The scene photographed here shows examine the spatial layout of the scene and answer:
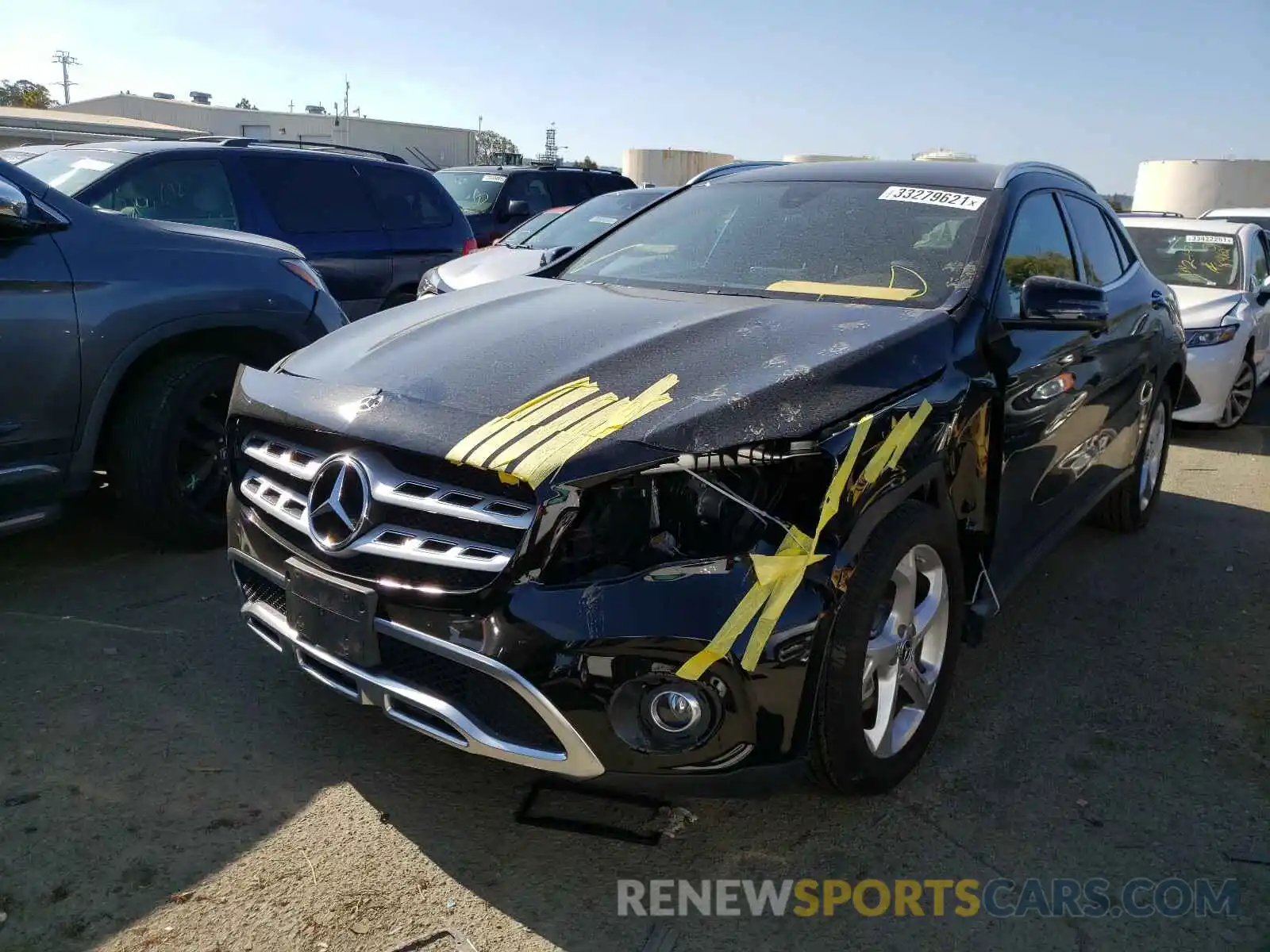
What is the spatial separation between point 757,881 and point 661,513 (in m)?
0.95

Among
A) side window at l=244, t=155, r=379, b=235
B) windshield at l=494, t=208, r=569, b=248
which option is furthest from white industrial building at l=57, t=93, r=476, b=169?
side window at l=244, t=155, r=379, b=235

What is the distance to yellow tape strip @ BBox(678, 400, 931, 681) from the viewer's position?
2.14 metres

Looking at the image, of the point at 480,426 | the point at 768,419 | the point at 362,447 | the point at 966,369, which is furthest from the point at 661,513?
the point at 966,369

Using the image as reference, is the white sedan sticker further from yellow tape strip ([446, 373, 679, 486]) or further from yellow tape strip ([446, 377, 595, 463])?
yellow tape strip ([446, 377, 595, 463])

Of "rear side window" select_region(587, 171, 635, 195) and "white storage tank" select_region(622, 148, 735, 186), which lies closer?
"rear side window" select_region(587, 171, 635, 195)

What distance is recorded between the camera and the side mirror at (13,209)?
11.9 ft

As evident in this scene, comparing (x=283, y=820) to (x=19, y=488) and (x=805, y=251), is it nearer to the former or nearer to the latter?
(x=19, y=488)

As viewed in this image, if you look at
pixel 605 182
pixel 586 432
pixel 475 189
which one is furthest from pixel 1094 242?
pixel 605 182

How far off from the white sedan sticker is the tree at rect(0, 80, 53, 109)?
2317 inches

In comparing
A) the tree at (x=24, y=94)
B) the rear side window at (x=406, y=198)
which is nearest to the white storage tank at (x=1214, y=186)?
the rear side window at (x=406, y=198)

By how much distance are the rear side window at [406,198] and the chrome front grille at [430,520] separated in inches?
218

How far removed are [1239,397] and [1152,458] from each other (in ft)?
10.9

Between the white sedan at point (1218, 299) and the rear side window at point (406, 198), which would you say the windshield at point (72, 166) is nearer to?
the rear side window at point (406, 198)

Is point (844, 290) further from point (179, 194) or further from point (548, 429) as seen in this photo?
point (179, 194)
